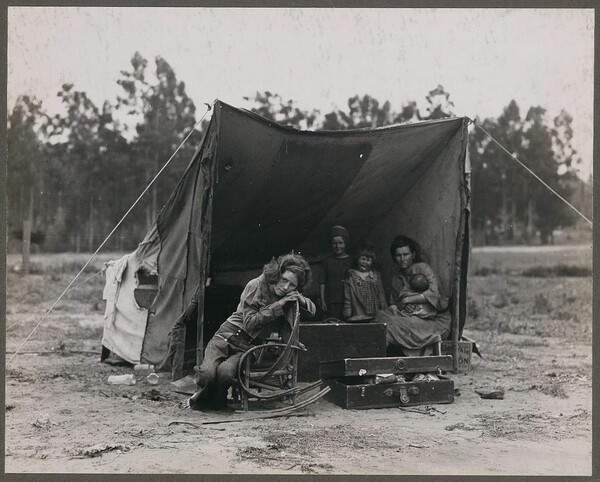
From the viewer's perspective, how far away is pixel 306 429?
496 cm

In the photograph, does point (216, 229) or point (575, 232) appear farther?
point (575, 232)

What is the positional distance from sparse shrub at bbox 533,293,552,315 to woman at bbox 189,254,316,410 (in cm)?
946

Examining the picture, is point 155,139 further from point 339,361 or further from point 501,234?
point 339,361

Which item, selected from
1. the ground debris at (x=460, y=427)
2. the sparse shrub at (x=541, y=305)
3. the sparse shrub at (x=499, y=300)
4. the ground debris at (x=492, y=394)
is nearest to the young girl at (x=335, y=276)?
the ground debris at (x=492, y=394)

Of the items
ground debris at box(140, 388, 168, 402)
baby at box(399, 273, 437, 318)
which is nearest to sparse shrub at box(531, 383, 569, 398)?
baby at box(399, 273, 437, 318)

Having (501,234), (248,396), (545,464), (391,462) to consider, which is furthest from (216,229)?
(501,234)

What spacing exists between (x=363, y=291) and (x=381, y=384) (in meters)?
1.69

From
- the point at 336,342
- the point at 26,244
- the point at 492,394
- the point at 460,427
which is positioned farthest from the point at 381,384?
the point at 26,244

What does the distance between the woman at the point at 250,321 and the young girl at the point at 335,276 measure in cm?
177

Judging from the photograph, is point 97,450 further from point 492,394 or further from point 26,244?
point 26,244

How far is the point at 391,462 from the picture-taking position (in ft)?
14.0

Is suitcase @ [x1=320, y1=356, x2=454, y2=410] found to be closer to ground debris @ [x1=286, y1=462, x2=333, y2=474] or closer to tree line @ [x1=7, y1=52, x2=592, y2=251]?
ground debris @ [x1=286, y1=462, x2=333, y2=474]

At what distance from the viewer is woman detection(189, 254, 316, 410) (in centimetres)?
544

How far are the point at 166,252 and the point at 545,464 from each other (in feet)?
14.5
